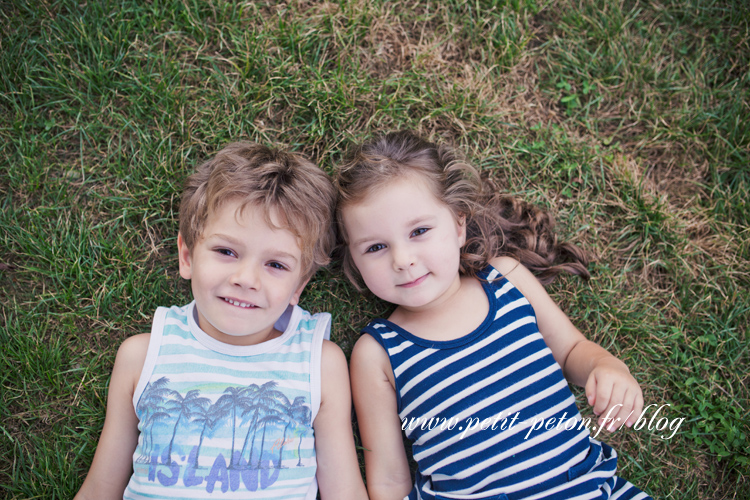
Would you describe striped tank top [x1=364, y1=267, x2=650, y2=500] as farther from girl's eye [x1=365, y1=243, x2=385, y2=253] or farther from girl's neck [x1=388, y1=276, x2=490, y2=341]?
girl's eye [x1=365, y1=243, x2=385, y2=253]

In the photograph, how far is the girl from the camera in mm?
2463

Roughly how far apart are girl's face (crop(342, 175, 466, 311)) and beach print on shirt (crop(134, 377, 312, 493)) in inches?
29.3

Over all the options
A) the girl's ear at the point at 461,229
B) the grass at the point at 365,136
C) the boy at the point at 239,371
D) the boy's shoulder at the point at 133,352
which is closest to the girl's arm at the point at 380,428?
the boy at the point at 239,371

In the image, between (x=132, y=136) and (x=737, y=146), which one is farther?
(x=737, y=146)

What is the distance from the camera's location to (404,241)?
244 cm

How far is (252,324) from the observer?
238cm

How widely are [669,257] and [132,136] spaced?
332 cm

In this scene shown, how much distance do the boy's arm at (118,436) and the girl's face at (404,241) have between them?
1231 millimetres

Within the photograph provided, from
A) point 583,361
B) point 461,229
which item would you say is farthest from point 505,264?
point 583,361

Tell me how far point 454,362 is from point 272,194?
124cm

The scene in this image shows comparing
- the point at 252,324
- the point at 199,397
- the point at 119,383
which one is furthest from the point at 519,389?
the point at 119,383

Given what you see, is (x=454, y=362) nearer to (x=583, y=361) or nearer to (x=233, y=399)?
(x=583, y=361)

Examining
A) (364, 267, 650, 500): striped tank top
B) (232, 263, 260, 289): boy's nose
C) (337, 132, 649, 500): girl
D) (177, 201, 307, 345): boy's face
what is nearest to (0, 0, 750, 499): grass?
(337, 132, 649, 500): girl

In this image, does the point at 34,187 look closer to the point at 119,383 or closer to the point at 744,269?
the point at 119,383
